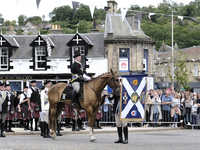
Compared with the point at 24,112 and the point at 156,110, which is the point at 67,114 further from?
the point at 156,110

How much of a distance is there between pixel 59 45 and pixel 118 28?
226 inches

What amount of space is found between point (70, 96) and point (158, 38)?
105 meters

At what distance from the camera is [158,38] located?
11706cm

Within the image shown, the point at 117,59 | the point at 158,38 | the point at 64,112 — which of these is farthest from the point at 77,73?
the point at 158,38

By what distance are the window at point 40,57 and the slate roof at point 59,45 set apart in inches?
26.1

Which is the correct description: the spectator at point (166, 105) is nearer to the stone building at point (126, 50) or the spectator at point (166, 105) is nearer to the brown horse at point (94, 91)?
the brown horse at point (94, 91)

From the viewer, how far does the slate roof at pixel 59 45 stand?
3731 centimetres

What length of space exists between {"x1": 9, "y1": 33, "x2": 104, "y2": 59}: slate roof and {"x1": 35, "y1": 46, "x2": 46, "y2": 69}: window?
662 millimetres

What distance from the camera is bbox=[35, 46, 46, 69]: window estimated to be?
37.5 m

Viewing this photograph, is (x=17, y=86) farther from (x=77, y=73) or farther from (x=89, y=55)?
(x=77, y=73)

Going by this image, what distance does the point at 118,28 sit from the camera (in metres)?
38.3

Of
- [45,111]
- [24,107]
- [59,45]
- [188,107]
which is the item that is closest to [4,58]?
[59,45]

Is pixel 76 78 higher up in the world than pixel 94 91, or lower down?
higher up

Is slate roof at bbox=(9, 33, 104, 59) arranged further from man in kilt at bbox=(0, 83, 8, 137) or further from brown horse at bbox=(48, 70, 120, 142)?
brown horse at bbox=(48, 70, 120, 142)
